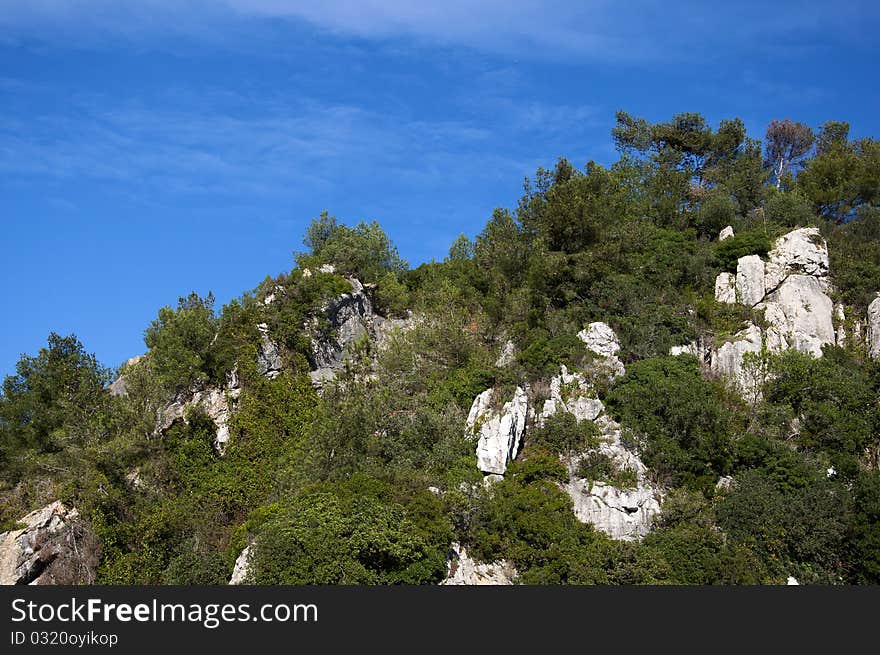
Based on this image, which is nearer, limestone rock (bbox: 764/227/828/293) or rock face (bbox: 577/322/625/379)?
rock face (bbox: 577/322/625/379)

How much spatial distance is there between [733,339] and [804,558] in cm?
1205

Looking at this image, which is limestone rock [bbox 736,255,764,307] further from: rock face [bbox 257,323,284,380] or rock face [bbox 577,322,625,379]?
rock face [bbox 257,323,284,380]

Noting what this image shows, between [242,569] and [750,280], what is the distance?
1185 inches

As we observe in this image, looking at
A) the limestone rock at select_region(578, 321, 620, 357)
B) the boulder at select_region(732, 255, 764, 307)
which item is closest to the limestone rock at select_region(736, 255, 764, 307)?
the boulder at select_region(732, 255, 764, 307)

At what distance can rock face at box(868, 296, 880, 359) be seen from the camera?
4028cm

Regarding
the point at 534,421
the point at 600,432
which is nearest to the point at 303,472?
the point at 534,421

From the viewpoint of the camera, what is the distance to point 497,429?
3453cm

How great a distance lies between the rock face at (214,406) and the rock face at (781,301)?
22.8 m

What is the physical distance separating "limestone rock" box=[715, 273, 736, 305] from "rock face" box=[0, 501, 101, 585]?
3352cm

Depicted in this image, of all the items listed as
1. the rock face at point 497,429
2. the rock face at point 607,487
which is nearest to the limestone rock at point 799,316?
the rock face at point 607,487

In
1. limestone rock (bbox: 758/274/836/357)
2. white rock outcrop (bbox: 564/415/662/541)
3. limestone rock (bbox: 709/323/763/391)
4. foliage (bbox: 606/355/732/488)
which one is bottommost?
white rock outcrop (bbox: 564/415/662/541)

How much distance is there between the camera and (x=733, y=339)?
39.6 metres

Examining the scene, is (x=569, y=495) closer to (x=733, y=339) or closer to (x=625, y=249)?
(x=733, y=339)

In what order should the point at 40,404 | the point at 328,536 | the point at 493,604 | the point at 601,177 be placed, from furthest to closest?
the point at 601,177
the point at 40,404
the point at 328,536
the point at 493,604
